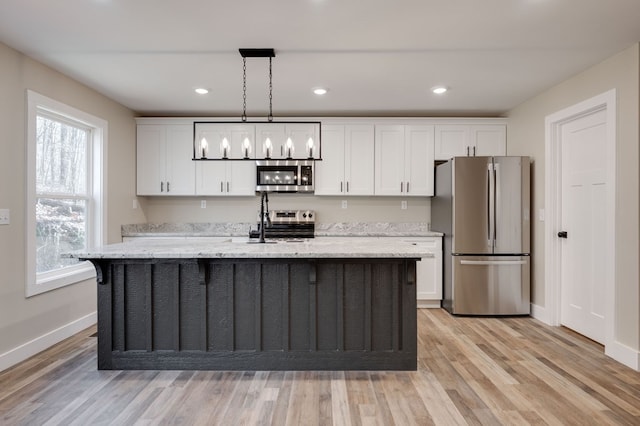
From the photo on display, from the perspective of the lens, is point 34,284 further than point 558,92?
No

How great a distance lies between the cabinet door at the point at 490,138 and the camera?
4762mm

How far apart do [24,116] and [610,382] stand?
4.85 metres

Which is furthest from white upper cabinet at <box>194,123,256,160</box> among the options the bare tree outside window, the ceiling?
the bare tree outside window

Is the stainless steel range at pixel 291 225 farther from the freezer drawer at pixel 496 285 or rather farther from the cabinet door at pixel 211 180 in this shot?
the freezer drawer at pixel 496 285

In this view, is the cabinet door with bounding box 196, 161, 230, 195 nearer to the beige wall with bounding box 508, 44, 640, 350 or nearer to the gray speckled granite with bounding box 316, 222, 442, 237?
the gray speckled granite with bounding box 316, 222, 442, 237

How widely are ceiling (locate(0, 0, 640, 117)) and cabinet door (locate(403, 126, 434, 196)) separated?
0.65m

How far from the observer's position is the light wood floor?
6.95 feet

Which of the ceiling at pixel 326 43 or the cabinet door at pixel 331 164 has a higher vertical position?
the ceiling at pixel 326 43

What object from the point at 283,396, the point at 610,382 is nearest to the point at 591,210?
the point at 610,382

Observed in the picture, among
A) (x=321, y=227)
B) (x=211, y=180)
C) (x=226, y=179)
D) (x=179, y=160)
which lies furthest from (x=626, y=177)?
(x=179, y=160)

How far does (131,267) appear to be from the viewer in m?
2.72

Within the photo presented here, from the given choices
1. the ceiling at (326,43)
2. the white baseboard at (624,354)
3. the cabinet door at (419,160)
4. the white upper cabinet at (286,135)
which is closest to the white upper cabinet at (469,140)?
the cabinet door at (419,160)

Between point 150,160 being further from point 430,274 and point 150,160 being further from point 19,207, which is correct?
point 430,274

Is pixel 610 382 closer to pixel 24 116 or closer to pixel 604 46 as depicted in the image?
pixel 604 46
